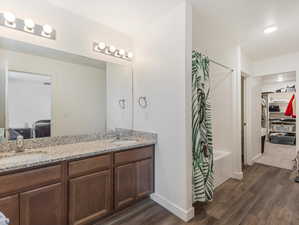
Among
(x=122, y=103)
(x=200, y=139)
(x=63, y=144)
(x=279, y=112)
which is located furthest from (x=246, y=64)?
(x=279, y=112)

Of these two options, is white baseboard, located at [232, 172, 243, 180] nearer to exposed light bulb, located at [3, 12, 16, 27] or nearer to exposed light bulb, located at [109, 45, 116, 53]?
exposed light bulb, located at [109, 45, 116, 53]

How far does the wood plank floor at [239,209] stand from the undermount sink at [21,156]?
3.44 ft

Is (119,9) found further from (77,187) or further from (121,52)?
(77,187)

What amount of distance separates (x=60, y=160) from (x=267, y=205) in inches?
106

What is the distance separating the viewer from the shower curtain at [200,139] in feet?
6.66

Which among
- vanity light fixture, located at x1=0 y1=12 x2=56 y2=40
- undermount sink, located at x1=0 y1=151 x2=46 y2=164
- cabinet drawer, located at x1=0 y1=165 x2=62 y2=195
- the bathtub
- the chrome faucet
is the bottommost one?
the bathtub

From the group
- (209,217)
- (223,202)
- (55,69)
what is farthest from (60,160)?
(223,202)

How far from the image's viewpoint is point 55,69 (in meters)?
2.04

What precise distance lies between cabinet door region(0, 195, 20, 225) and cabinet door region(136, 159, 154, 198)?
1254 mm

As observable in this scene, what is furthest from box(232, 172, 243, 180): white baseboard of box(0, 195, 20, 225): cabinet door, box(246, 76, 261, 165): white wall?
box(0, 195, 20, 225): cabinet door

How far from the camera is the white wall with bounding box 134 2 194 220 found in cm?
188

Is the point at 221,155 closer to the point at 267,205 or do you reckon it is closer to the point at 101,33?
the point at 267,205

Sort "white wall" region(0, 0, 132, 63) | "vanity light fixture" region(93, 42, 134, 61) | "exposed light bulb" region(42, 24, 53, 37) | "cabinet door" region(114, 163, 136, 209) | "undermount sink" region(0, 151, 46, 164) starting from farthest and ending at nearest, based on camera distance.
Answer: "vanity light fixture" region(93, 42, 134, 61)
"cabinet door" region(114, 163, 136, 209)
"exposed light bulb" region(42, 24, 53, 37)
"white wall" region(0, 0, 132, 63)
"undermount sink" region(0, 151, 46, 164)

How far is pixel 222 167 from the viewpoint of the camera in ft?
9.21
